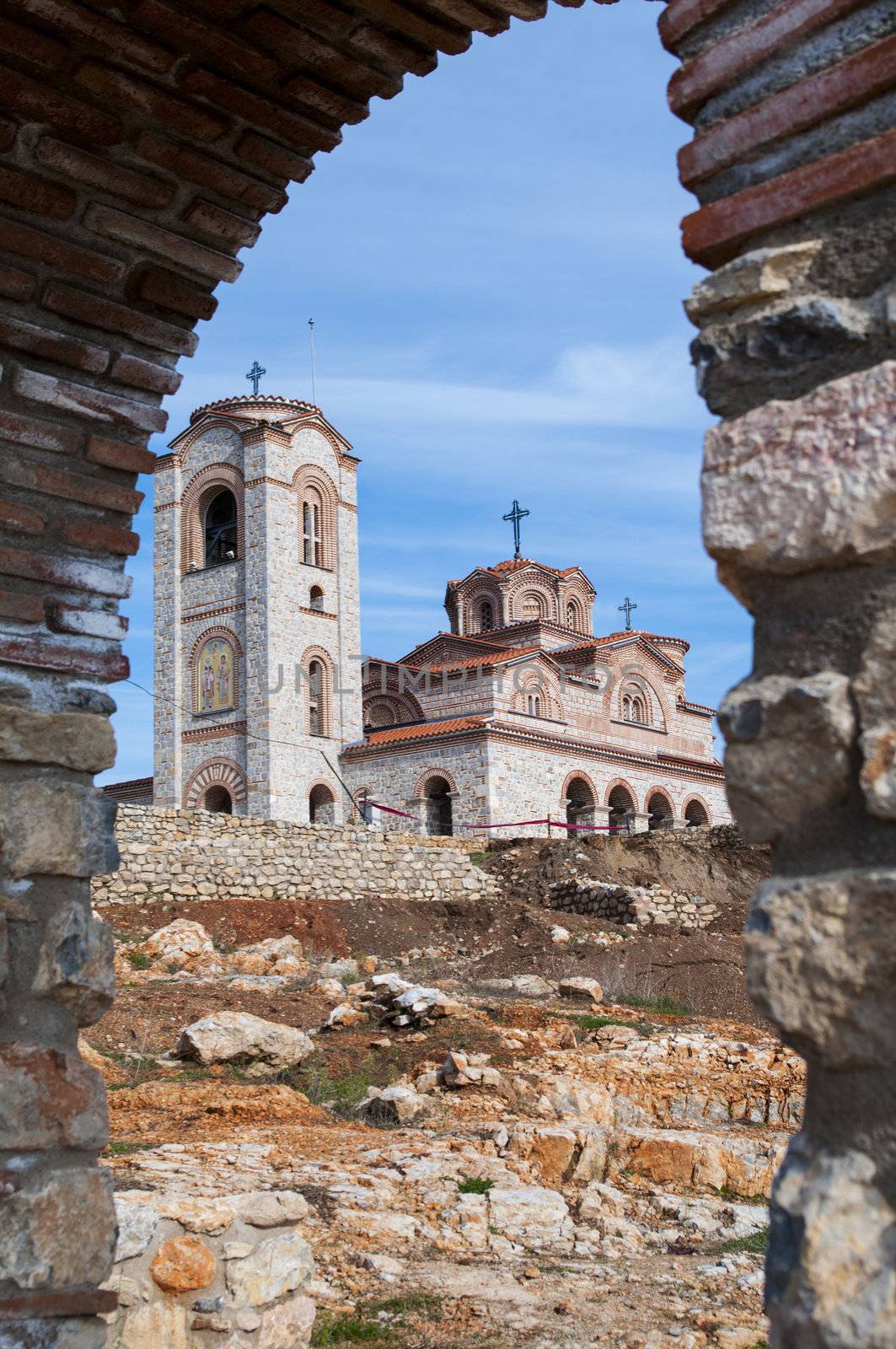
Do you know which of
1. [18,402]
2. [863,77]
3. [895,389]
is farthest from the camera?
[18,402]

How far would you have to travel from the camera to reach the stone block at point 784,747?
1.49 metres

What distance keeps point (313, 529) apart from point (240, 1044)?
2176 cm

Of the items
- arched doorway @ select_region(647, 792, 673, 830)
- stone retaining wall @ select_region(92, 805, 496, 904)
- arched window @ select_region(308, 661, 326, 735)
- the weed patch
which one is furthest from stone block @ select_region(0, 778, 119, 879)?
arched doorway @ select_region(647, 792, 673, 830)

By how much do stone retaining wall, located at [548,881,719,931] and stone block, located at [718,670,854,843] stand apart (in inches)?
666

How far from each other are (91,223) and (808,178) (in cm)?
228

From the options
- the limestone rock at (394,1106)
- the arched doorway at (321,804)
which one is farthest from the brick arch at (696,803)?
the limestone rock at (394,1106)

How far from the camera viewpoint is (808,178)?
164 centimetres

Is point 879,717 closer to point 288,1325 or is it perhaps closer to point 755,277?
point 755,277

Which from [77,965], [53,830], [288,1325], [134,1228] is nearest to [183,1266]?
[134,1228]

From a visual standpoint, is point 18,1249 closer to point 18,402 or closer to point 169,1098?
point 18,402

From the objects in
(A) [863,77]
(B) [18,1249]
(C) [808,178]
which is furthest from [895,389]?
(B) [18,1249]

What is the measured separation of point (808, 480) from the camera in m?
1.57

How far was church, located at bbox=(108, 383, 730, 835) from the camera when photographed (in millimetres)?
26234

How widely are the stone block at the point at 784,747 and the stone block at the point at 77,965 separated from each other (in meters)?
1.99
